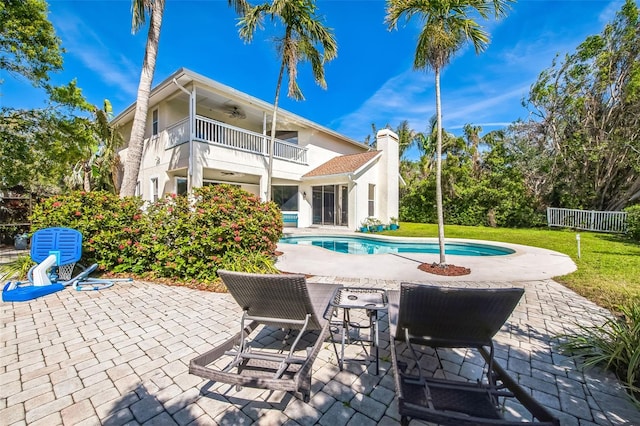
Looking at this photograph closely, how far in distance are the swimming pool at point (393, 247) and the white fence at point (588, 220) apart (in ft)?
31.5

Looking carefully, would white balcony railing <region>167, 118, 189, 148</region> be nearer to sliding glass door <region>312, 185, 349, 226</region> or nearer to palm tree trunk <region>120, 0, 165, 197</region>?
palm tree trunk <region>120, 0, 165, 197</region>

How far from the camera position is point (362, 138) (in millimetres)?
38812

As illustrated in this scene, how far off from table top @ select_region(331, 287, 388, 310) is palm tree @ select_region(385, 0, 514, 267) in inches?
191

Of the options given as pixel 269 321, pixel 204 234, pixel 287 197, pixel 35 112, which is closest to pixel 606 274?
pixel 269 321

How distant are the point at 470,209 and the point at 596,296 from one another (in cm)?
1585

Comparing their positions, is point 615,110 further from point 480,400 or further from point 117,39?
point 117,39

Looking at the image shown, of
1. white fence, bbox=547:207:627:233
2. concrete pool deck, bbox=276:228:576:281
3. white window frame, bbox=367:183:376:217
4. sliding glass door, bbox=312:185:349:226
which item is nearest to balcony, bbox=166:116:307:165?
Result: sliding glass door, bbox=312:185:349:226

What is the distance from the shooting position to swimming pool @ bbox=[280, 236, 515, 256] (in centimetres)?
1069

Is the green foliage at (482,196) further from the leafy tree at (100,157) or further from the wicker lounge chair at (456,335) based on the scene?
the leafy tree at (100,157)

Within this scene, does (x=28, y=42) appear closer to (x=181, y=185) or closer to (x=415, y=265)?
(x=181, y=185)

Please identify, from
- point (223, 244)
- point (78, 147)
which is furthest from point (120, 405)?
point (78, 147)

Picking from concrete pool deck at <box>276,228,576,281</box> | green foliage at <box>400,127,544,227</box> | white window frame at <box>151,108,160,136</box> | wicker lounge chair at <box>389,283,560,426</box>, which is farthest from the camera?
green foliage at <box>400,127,544,227</box>

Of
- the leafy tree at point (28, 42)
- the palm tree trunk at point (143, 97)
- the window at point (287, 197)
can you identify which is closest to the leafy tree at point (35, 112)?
the leafy tree at point (28, 42)

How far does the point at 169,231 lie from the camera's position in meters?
6.01
